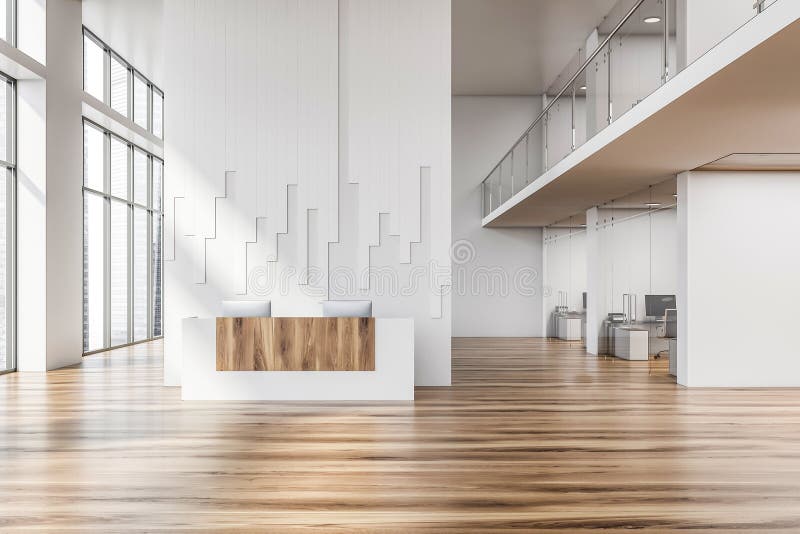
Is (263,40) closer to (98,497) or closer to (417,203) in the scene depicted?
(417,203)

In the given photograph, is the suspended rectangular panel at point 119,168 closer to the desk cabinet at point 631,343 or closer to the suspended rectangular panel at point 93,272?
the suspended rectangular panel at point 93,272

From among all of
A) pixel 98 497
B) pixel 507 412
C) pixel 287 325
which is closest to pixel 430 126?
pixel 287 325

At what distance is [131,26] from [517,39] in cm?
669

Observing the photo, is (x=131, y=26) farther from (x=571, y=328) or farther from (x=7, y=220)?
(x=571, y=328)

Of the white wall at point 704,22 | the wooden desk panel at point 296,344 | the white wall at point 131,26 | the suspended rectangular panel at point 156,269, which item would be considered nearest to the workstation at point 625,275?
the white wall at point 704,22

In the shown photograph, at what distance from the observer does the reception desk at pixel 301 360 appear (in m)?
6.98

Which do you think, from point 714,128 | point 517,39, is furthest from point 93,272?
point 714,128

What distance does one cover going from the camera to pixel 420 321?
8.09 m

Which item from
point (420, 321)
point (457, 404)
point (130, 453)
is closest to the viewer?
point (130, 453)

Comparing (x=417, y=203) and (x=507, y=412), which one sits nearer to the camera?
(x=507, y=412)

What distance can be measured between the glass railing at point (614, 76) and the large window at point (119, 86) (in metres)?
7.47

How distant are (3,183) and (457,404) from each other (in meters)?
7.06

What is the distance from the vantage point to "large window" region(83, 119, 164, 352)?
1170 centimetres

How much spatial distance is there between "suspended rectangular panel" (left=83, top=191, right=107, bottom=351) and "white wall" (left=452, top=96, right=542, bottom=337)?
7.82 m
